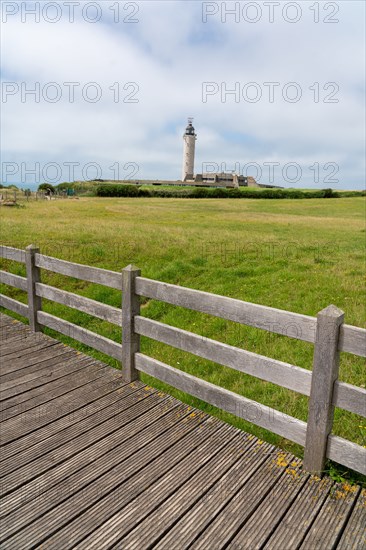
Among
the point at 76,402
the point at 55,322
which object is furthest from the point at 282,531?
the point at 55,322

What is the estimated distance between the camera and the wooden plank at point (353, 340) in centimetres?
302

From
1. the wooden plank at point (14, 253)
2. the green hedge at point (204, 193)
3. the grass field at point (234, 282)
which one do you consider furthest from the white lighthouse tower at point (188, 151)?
the wooden plank at point (14, 253)

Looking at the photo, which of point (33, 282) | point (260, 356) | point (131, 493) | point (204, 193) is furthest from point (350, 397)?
point (204, 193)

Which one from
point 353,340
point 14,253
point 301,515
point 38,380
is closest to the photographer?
point 301,515

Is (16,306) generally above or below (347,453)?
above

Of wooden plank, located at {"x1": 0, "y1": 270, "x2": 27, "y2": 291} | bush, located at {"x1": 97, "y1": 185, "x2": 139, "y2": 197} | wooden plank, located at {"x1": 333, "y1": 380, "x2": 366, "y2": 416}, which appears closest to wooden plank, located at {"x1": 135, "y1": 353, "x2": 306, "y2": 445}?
wooden plank, located at {"x1": 333, "y1": 380, "x2": 366, "y2": 416}

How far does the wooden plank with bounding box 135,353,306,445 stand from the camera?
3.52 meters

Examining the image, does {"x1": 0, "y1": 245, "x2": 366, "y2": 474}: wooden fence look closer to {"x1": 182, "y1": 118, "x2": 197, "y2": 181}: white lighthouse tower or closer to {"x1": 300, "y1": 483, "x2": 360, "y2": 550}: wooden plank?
{"x1": 300, "y1": 483, "x2": 360, "y2": 550}: wooden plank

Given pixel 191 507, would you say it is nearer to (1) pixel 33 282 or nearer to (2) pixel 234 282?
(1) pixel 33 282

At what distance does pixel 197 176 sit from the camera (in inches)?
5551

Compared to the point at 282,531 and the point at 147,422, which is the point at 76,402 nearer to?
the point at 147,422

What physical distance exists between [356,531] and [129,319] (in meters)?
3.10

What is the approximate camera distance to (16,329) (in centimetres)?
689

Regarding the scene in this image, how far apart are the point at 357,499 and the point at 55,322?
15.5ft
